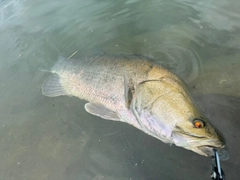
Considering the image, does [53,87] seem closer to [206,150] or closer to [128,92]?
[128,92]

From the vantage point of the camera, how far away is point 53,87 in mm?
3654

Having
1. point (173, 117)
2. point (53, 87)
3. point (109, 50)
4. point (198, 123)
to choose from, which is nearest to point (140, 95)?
point (173, 117)

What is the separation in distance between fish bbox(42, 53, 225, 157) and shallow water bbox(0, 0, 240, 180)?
37 cm

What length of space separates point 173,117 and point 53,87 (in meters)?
2.08

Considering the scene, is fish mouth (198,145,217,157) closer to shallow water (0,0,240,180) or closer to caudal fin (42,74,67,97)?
shallow water (0,0,240,180)

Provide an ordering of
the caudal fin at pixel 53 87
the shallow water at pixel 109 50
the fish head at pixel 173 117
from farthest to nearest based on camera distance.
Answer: the caudal fin at pixel 53 87 < the shallow water at pixel 109 50 < the fish head at pixel 173 117

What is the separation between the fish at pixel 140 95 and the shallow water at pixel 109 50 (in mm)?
374

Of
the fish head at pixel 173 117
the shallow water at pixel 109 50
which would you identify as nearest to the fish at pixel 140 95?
the fish head at pixel 173 117

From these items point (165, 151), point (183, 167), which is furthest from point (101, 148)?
point (183, 167)

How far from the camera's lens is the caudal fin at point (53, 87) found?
3578 mm

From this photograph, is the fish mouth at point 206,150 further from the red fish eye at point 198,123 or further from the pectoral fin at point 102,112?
the pectoral fin at point 102,112

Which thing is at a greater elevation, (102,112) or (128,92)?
(128,92)

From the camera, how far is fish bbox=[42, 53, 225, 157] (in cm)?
202

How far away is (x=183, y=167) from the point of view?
2566 mm
